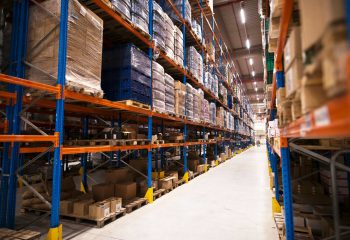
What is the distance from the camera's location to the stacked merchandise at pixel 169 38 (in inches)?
249

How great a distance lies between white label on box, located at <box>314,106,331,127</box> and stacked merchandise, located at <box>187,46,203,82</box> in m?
7.31

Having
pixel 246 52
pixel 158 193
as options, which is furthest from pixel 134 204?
pixel 246 52

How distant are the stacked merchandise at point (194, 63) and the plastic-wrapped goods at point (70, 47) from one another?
482cm

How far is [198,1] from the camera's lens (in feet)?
31.2

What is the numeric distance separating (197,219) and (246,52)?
20.2 m

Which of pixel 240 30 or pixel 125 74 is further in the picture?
pixel 240 30

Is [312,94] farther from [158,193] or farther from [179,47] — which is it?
[179,47]

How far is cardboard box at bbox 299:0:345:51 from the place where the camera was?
814 mm

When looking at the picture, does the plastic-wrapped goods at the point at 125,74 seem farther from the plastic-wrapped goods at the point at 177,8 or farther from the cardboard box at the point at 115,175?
the plastic-wrapped goods at the point at 177,8

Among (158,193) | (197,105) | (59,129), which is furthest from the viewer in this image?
(197,105)

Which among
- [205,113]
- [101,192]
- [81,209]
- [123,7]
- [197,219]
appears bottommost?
[197,219]

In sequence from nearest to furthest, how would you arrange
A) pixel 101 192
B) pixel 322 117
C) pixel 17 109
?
pixel 322 117 < pixel 17 109 < pixel 101 192

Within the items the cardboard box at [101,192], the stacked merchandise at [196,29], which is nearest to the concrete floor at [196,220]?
the cardboard box at [101,192]

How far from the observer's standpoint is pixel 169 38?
21.3ft
